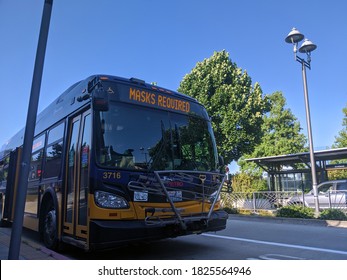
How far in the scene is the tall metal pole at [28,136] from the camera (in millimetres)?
4672

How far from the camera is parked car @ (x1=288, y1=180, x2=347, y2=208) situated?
52.9ft

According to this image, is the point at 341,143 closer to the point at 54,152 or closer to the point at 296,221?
the point at 296,221

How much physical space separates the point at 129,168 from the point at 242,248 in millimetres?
3601

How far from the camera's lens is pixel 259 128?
24.6m

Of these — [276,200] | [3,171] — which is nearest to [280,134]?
[276,200]

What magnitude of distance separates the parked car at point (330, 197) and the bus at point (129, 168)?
11.0 metres

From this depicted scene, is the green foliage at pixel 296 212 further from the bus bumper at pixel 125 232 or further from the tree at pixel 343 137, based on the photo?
the tree at pixel 343 137

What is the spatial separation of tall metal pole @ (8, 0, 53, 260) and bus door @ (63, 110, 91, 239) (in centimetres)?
135

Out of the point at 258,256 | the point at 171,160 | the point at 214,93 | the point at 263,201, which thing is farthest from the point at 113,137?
the point at 214,93

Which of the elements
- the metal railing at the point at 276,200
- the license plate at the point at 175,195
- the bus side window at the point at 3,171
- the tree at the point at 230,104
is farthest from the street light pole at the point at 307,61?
the bus side window at the point at 3,171

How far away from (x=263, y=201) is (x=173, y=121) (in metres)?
12.4

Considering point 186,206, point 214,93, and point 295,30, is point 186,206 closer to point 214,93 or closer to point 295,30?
point 295,30

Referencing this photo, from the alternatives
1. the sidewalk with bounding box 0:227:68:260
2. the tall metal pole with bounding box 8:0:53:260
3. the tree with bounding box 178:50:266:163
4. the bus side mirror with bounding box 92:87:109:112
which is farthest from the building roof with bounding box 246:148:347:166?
the tall metal pole with bounding box 8:0:53:260

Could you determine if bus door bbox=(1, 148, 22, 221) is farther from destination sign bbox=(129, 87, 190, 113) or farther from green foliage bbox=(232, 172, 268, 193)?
green foliage bbox=(232, 172, 268, 193)
